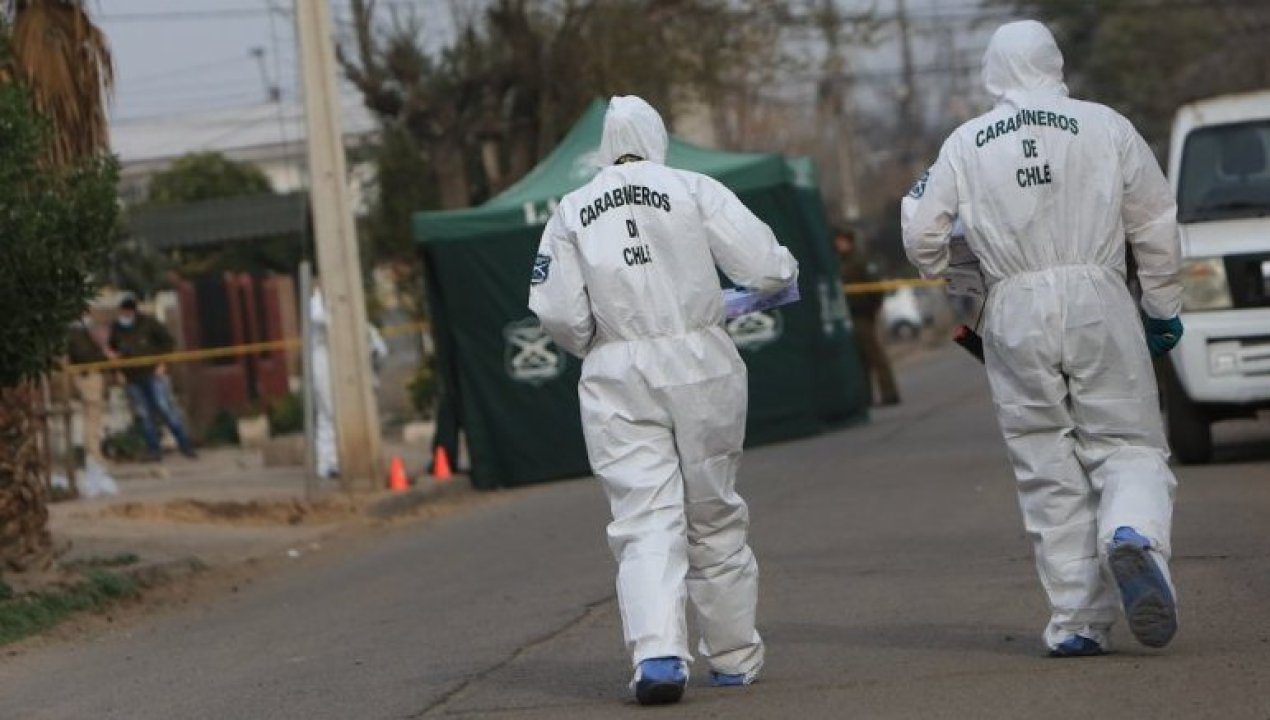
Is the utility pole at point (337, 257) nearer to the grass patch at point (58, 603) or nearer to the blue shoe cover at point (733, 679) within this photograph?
the grass patch at point (58, 603)

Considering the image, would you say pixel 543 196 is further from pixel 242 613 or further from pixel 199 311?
pixel 199 311

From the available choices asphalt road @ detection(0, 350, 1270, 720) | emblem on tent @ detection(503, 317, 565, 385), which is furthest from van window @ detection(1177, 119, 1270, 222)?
emblem on tent @ detection(503, 317, 565, 385)

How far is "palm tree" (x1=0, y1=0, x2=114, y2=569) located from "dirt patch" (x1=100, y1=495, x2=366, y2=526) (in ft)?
11.5

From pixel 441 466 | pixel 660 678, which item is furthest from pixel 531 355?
pixel 660 678

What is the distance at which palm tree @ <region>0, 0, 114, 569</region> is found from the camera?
527 inches

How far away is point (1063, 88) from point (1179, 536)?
3.83m

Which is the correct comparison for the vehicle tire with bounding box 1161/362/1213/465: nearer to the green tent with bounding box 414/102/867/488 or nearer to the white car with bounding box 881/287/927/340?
the green tent with bounding box 414/102/867/488

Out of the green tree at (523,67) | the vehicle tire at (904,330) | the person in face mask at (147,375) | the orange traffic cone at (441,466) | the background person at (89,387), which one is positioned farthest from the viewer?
the vehicle tire at (904,330)

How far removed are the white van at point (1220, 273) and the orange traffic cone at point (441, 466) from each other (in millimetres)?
7442

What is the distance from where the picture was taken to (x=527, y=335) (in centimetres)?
2059

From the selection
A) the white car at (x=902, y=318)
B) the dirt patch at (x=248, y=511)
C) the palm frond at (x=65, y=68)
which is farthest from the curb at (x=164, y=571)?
the white car at (x=902, y=318)

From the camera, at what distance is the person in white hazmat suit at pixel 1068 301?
25.4ft

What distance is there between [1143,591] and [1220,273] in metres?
7.13

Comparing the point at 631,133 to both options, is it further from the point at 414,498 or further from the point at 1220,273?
the point at 414,498
